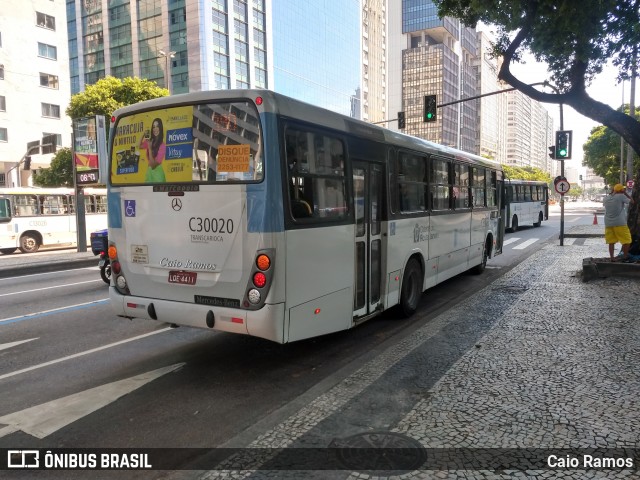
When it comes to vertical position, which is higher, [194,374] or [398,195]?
[398,195]

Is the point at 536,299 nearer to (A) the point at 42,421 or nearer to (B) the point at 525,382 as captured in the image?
(B) the point at 525,382

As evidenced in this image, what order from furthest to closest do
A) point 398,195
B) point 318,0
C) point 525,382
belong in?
point 318,0 < point 398,195 < point 525,382

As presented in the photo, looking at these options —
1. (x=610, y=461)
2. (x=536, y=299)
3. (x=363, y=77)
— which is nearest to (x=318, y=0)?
(x=363, y=77)

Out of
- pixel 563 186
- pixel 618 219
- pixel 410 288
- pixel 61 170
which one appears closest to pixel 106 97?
pixel 61 170

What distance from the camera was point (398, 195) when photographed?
706cm

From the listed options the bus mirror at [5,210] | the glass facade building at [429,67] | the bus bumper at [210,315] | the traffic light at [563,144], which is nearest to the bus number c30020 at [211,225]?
the bus bumper at [210,315]

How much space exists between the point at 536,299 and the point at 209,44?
189ft

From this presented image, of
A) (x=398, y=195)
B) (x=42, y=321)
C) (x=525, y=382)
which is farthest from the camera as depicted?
(x=42, y=321)

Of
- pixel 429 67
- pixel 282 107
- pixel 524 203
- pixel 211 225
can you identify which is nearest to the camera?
pixel 282 107

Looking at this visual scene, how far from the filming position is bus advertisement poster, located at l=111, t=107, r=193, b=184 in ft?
16.5

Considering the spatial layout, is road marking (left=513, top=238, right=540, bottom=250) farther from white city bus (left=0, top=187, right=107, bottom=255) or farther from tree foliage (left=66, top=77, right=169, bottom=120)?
tree foliage (left=66, top=77, right=169, bottom=120)

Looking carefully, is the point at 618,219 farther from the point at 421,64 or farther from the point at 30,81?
the point at 421,64

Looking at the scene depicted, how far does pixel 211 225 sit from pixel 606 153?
58.1 metres

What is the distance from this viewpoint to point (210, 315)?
4.86 m
